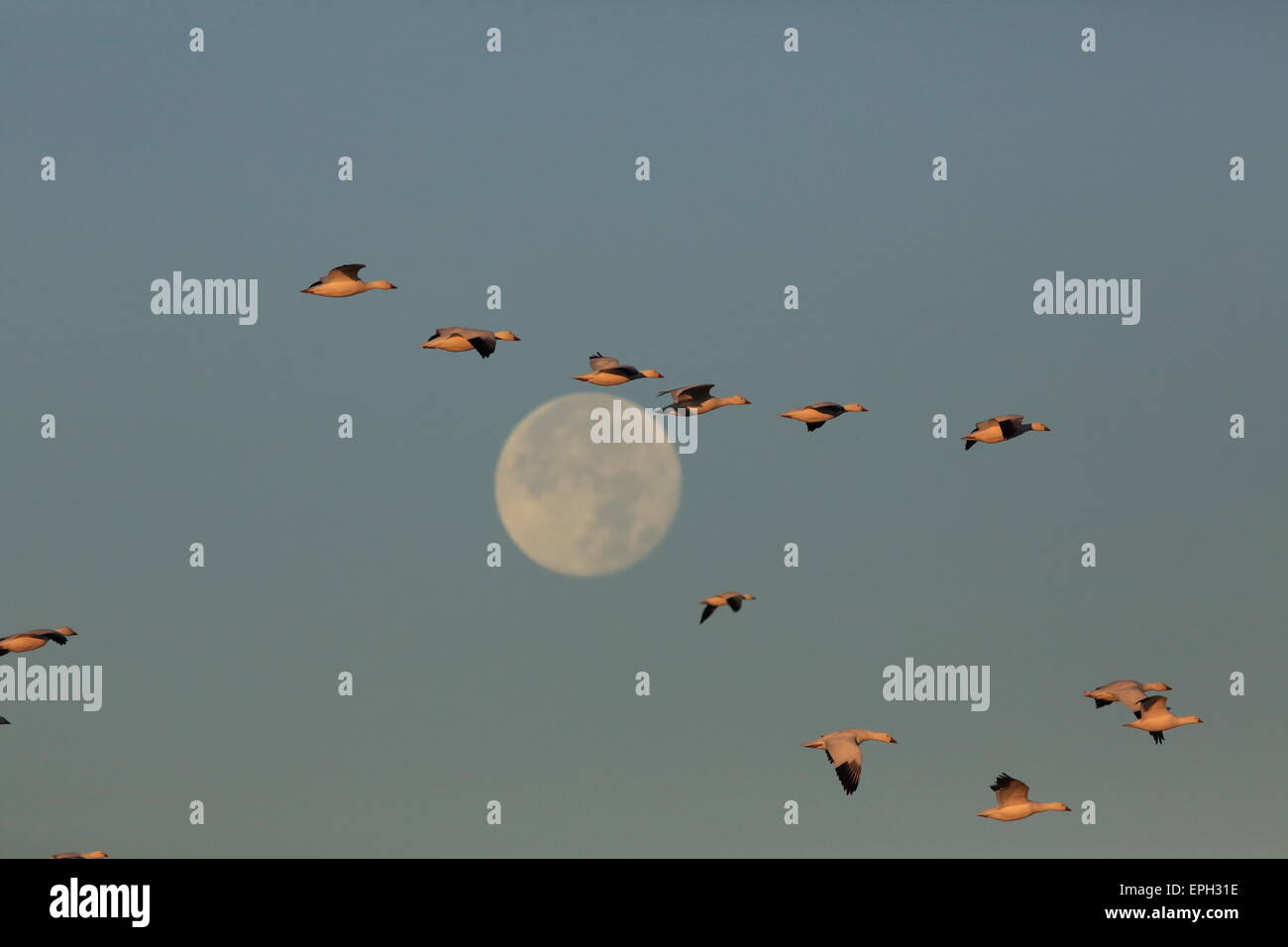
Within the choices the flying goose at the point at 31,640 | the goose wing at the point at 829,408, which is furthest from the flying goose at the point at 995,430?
the flying goose at the point at 31,640

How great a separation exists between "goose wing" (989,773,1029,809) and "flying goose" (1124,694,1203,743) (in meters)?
2.46

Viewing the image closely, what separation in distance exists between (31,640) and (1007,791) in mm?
19723

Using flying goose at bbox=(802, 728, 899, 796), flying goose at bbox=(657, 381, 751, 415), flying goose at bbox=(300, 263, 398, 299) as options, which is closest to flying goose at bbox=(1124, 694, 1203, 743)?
flying goose at bbox=(802, 728, 899, 796)

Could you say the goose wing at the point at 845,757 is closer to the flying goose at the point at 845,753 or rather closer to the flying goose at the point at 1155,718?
the flying goose at the point at 845,753

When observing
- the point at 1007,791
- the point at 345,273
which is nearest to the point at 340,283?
the point at 345,273

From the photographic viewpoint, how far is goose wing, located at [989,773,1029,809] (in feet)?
108

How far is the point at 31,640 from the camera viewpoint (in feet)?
108
